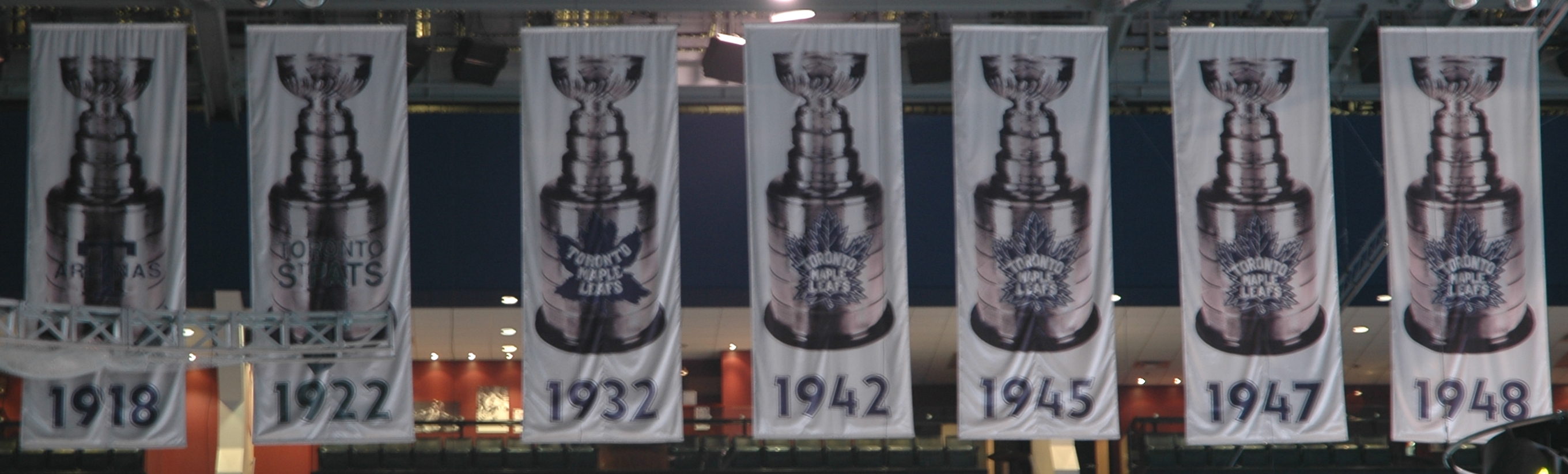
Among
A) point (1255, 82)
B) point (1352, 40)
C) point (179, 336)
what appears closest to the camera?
point (179, 336)

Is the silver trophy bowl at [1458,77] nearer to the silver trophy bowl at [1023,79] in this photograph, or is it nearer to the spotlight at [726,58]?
the silver trophy bowl at [1023,79]

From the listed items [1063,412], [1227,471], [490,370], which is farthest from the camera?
[490,370]

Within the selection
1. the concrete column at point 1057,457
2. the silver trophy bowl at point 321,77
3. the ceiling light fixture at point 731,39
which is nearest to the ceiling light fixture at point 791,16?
the ceiling light fixture at point 731,39

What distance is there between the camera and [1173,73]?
16.7 m

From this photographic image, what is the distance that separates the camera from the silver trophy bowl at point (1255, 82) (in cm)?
1659

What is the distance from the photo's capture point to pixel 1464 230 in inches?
639

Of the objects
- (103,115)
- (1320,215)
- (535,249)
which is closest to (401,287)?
(535,249)

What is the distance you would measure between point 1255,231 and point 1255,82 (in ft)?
4.97

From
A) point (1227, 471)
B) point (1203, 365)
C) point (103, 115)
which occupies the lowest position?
point (1227, 471)

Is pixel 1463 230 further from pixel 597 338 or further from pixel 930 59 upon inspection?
pixel 597 338

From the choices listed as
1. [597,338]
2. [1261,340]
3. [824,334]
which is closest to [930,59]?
A: [824,334]

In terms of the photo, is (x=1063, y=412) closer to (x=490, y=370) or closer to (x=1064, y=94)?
(x=1064, y=94)

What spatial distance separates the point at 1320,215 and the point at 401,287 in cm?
902

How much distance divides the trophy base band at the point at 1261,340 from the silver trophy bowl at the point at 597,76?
612 cm
